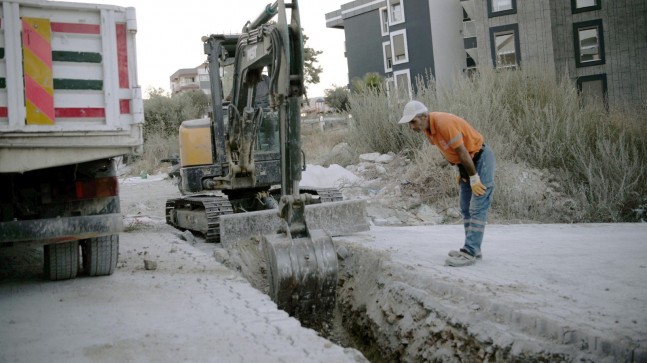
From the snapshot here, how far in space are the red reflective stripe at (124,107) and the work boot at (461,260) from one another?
11.0 ft

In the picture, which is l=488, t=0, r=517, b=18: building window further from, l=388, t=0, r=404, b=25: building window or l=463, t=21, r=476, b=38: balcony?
l=388, t=0, r=404, b=25: building window

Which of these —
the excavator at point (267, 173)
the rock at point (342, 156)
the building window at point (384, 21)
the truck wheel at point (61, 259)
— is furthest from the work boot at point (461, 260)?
the building window at point (384, 21)

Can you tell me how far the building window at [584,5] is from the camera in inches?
1010

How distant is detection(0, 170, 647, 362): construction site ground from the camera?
3.72 m

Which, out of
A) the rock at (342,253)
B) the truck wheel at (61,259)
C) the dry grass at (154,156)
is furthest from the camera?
the dry grass at (154,156)

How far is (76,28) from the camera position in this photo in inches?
188

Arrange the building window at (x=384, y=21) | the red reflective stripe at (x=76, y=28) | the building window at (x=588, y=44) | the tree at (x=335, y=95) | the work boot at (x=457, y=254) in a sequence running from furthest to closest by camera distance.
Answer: the tree at (x=335, y=95), the building window at (x=384, y=21), the building window at (x=588, y=44), the work boot at (x=457, y=254), the red reflective stripe at (x=76, y=28)

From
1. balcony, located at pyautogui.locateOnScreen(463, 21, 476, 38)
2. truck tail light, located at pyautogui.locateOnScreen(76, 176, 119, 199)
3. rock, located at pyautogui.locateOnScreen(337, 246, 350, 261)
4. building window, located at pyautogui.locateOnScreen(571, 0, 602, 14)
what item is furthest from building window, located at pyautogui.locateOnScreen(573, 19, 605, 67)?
truck tail light, located at pyautogui.locateOnScreen(76, 176, 119, 199)

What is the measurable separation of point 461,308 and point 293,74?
8.78 ft

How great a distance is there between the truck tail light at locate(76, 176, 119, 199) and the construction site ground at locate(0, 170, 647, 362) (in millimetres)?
685

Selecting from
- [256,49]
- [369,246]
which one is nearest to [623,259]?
[369,246]

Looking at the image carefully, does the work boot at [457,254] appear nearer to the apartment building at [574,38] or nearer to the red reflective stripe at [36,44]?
the red reflective stripe at [36,44]

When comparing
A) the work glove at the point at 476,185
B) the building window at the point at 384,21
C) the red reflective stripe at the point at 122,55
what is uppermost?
the building window at the point at 384,21

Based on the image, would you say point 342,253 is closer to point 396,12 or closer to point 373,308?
point 373,308
